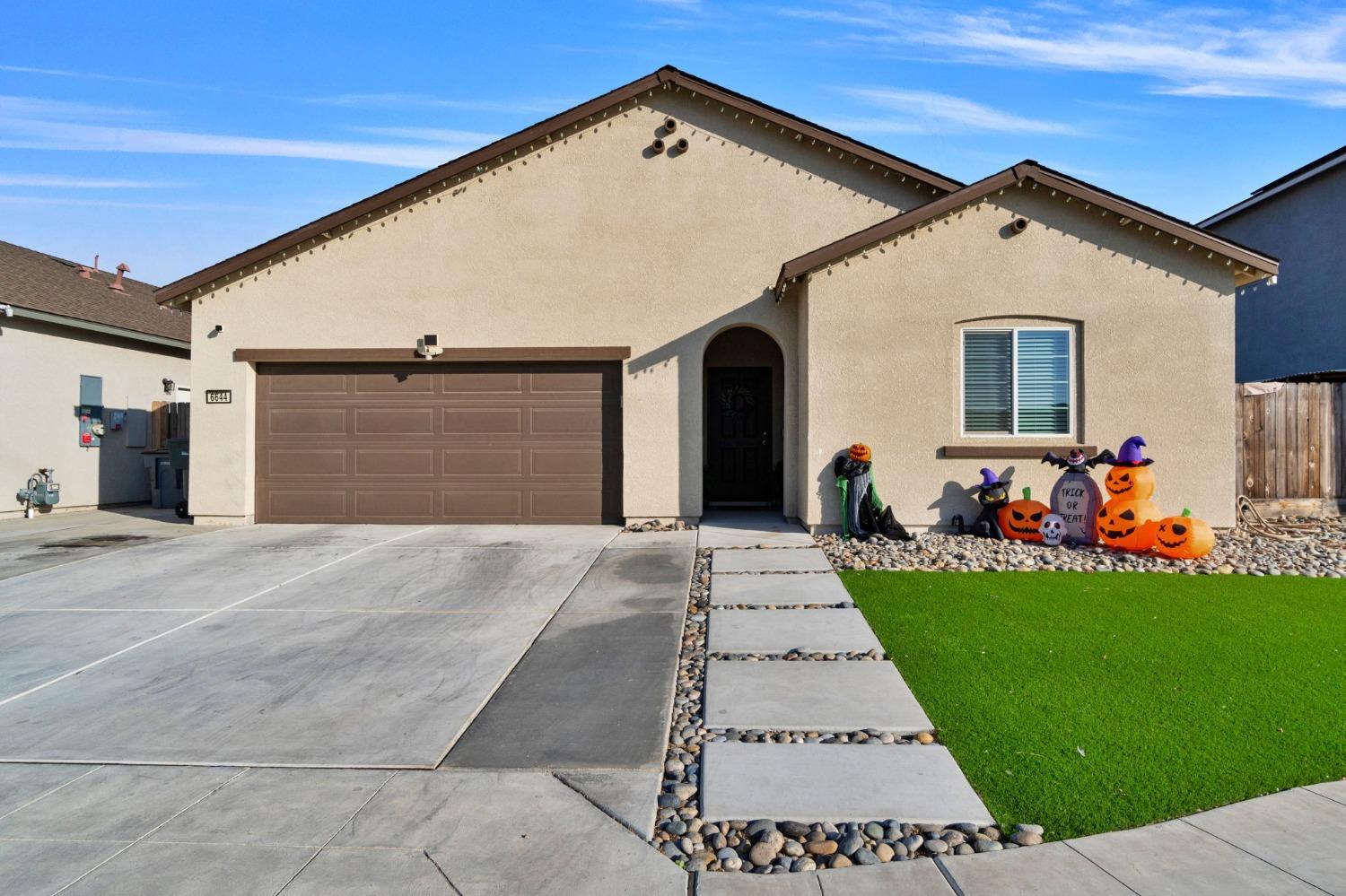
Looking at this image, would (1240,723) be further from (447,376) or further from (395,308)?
(395,308)

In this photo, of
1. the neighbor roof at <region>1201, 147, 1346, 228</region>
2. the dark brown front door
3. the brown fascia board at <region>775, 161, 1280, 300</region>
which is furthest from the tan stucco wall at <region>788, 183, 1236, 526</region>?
the neighbor roof at <region>1201, 147, 1346, 228</region>

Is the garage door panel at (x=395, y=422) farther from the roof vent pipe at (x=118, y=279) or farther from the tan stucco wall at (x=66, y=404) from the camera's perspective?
the roof vent pipe at (x=118, y=279)

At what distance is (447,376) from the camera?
11203mm

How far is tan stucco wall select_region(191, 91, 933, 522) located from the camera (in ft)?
35.4

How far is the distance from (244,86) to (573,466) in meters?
7.33

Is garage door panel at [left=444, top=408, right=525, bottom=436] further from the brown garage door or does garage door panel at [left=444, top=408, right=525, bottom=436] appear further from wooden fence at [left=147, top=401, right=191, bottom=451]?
wooden fence at [left=147, top=401, right=191, bottom=451]

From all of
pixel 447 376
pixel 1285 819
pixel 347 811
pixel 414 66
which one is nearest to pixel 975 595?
pixel 1285 819

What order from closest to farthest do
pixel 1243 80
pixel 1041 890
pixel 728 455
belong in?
pixel 1041 890
pixel 1243 80
pixel 728 455

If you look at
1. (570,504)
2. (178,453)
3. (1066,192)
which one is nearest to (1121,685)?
(1066,192)

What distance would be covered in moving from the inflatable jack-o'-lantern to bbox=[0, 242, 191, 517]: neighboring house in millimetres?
15466

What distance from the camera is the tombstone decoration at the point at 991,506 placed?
9164 millimetres

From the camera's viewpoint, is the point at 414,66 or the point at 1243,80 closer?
the point at 414,66

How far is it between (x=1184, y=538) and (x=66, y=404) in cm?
1710

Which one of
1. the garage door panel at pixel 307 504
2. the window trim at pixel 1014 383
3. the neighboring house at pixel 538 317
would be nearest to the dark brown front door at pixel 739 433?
the neighboring house at pixel 538 317
